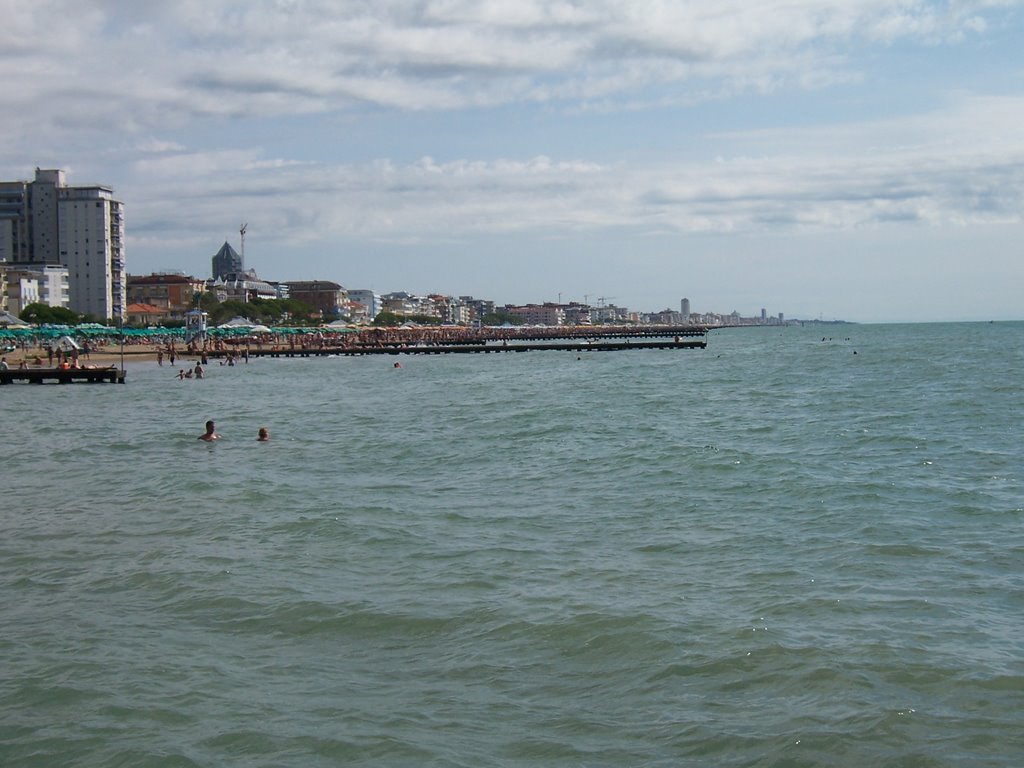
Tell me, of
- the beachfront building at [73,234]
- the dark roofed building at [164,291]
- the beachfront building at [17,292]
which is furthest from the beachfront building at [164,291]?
the beachfront building at [17,292]

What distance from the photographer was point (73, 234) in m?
115

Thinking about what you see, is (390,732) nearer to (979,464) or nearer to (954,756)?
(954,756)

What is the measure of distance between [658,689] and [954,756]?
5.91ft

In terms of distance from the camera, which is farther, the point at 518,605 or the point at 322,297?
the point at 322,297

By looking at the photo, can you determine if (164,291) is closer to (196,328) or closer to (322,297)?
(322,297)

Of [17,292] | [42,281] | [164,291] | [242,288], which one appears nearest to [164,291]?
[164,291]

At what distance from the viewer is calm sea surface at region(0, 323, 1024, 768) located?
6.12m

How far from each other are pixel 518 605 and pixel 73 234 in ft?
388

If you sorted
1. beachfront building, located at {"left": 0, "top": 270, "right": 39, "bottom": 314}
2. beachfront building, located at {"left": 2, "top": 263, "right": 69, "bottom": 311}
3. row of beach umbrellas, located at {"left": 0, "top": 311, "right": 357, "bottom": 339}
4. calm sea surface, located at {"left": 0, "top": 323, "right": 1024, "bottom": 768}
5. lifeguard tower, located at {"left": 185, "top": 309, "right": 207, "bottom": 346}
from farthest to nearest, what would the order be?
beachfront building, located at {"left": 2, "top": 263, "right": 69, "bottom": 311}, beachfront building, located at {"left": 0, "top": 270, "right": 39, "bottom": 314}, lifeguard tower, located at {"left": 185, "top": 309, "right": 207, "bottom": 346}, row of beach umbrellas, located at {"left": 0, "top": 311, "right": 357, "bottom": 339}, calm sea surface, located at {"left": 0, "top": 323, "right": 1024, "bottom": 768}

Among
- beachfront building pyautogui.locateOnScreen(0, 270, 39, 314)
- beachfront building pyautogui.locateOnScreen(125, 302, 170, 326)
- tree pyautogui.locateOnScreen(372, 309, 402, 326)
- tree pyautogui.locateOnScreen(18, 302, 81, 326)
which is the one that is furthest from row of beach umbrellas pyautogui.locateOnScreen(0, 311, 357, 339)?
tree pyautogui.locateOnScreen(372, 309, 402, 326)

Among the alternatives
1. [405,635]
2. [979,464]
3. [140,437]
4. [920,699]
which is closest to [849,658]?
[920,699]

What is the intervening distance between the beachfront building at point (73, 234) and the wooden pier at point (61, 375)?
7120 cm

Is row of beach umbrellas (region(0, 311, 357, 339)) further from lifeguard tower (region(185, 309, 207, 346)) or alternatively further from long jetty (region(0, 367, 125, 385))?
long jetty (region(0, 367, 125, 385))

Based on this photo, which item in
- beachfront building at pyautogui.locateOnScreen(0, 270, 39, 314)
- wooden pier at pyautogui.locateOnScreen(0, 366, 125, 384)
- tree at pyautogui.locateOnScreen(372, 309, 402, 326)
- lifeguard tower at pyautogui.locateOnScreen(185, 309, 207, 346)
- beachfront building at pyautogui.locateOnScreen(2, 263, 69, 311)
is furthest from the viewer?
tree at pyautogui.locateOnScreen(372, 309, 402, 326)
